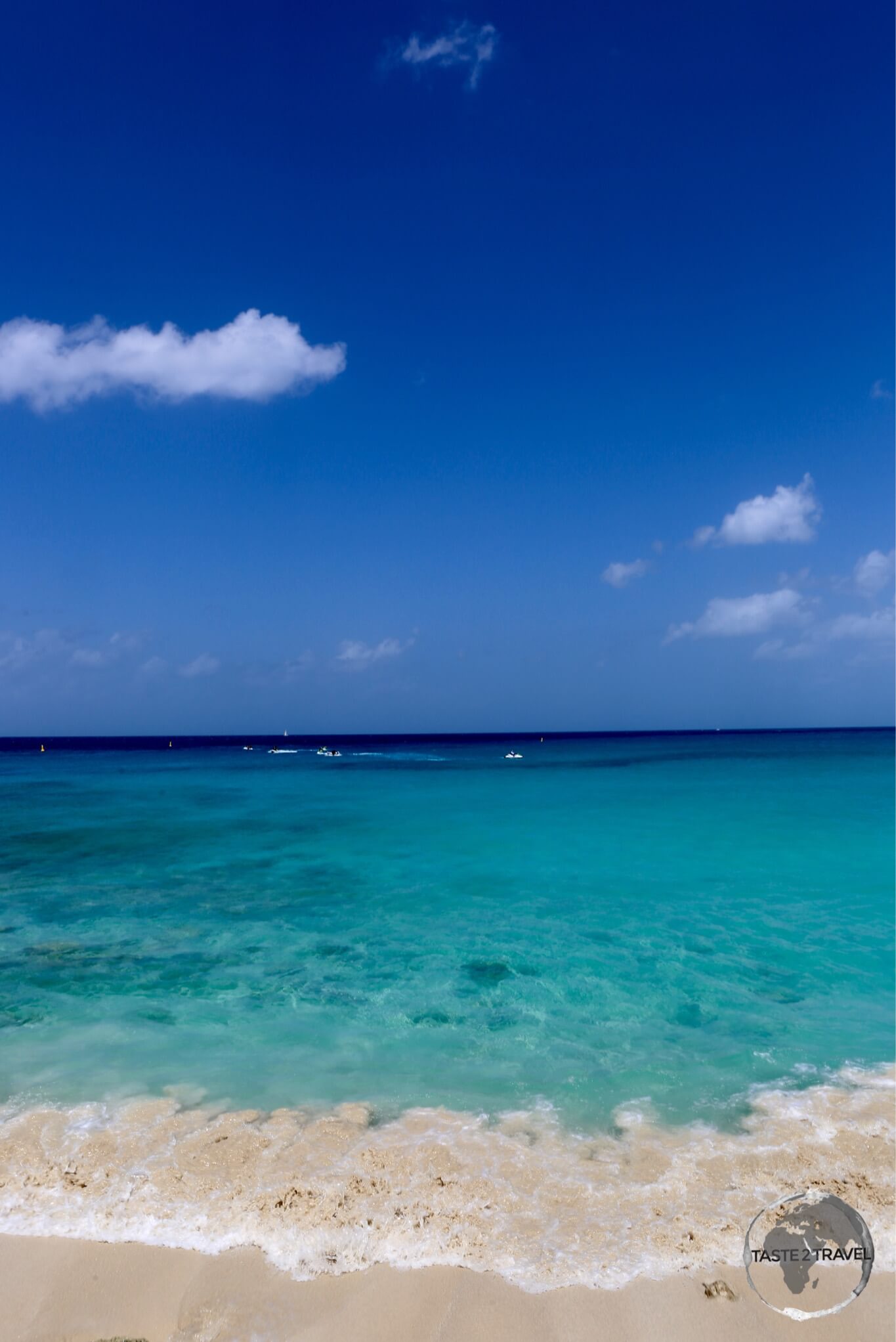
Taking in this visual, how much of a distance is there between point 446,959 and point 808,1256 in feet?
24.0

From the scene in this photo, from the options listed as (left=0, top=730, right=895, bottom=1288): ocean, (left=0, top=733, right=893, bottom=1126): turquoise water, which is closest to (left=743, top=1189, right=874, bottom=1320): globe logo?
(left=0, top=730, right=895, bottom=1288): ocean

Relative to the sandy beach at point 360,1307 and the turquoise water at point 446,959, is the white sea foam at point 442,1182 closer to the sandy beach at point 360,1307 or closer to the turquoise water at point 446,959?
the sandy beach at point 360,1307

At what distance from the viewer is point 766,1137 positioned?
6414 mm

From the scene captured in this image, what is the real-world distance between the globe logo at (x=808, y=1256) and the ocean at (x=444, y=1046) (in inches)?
10.0

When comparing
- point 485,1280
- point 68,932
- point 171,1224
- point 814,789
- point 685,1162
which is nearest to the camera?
point 485,1280

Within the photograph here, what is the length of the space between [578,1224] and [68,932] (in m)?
11.0

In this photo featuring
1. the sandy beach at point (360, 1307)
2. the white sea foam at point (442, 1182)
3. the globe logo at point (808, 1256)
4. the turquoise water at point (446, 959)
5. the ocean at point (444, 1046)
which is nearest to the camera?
the sandy beach at point (360, 1307)

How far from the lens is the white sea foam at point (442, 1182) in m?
4.98

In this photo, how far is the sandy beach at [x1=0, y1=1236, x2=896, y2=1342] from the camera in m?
4.28

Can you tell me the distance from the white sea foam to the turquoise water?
1.63 feet

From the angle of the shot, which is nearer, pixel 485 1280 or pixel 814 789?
pixel 485 1280

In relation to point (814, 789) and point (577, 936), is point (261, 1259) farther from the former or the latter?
point (814, 789)

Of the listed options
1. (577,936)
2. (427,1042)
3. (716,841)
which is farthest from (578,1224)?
(716,841)

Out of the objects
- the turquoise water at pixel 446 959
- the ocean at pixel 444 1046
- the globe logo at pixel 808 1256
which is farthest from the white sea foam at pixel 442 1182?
the turquoise water at pixel 446 959
